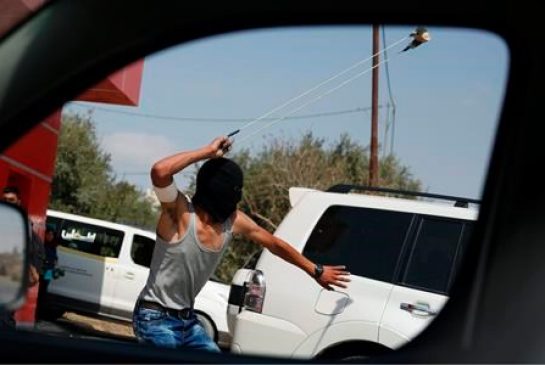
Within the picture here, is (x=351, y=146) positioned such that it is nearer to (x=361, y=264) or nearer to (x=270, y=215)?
(x=270, y=215)

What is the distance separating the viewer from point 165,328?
130 inches

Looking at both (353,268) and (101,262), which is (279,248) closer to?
(353,268)

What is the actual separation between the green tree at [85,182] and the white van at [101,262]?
7428mm

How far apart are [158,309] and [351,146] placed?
634 cm

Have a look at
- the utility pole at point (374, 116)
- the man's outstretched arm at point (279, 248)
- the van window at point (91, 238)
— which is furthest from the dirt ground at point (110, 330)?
the van window at point (91, 238)

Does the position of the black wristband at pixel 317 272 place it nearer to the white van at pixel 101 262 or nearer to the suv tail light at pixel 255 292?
the suv tail light at pixel 255 292

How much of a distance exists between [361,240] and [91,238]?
7409 mm

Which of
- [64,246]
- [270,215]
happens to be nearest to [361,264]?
[270,215]

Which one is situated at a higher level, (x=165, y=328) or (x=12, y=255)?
(x=12, y=255)

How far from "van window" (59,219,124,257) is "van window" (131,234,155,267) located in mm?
201

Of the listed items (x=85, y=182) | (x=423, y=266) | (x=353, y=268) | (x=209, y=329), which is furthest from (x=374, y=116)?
(x=85, y=182)

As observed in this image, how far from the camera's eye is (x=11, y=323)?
1759mm

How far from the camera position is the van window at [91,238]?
11.0 metres

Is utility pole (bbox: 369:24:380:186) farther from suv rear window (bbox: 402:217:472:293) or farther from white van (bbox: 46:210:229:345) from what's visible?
white van (bbox: 46:210:229:345)
